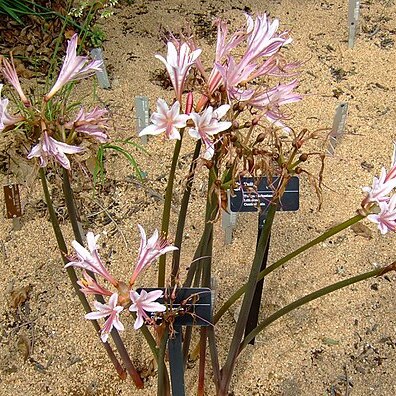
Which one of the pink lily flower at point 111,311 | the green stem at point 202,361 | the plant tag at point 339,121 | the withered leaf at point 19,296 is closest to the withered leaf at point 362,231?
the plant tag at point 339,121

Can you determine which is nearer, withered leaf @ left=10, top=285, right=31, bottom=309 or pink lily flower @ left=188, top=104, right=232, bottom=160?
pink lily flower @ left=188, top=104, right=232, bottom=160

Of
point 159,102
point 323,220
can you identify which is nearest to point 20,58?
point 323,220

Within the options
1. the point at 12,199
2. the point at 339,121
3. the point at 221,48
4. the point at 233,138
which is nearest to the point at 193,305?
the point at 233,138

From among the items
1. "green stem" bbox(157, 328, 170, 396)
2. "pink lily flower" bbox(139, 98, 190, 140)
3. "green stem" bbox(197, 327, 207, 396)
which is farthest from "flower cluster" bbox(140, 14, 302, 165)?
"green stem" bbox(197, 327, 207, 396)

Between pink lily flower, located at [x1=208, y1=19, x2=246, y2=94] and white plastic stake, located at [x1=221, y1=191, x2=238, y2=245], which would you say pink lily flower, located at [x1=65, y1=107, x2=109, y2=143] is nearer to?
pink lily flower, located at [x1=208, y1=19, x2=246, y2=94]

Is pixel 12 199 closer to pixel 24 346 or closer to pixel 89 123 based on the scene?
pixel 24 346

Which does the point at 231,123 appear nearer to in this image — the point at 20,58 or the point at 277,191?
the point at 277,191
